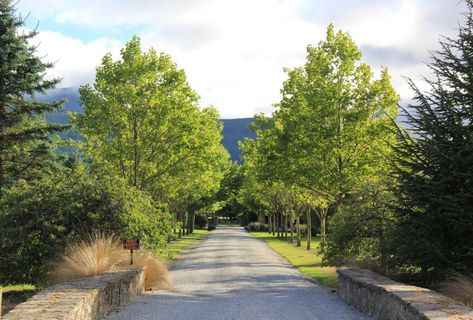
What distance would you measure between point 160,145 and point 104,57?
5.16 metres

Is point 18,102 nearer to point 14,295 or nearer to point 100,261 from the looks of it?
point 14,295

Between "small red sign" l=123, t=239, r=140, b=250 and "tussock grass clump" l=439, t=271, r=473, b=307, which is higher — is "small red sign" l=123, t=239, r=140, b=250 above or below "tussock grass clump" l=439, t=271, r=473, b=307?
above

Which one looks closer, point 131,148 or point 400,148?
point 400,148

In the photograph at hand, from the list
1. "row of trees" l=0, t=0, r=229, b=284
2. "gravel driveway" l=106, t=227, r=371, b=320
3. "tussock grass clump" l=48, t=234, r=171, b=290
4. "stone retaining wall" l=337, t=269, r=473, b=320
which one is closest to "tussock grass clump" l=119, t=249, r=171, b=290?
"tussock grass clump" l=48, t=234, r=171, b=290

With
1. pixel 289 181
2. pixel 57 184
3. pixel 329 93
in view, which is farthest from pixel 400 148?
pixel 289 181

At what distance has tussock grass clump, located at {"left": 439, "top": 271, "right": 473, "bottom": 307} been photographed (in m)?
10.2

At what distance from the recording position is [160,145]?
29.2 m

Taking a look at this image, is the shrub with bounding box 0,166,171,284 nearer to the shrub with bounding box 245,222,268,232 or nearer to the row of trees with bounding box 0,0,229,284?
the row of trees with bounding box 0,0,229,284

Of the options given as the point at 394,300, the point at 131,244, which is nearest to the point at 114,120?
the point at 131,244

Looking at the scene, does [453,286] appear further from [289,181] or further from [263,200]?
[263,200]

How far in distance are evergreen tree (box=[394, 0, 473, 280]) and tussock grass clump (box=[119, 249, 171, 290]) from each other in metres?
6.53

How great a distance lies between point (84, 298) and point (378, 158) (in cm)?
1814

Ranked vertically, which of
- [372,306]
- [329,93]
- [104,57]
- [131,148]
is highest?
[104,57]

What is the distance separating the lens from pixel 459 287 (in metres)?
10.9
